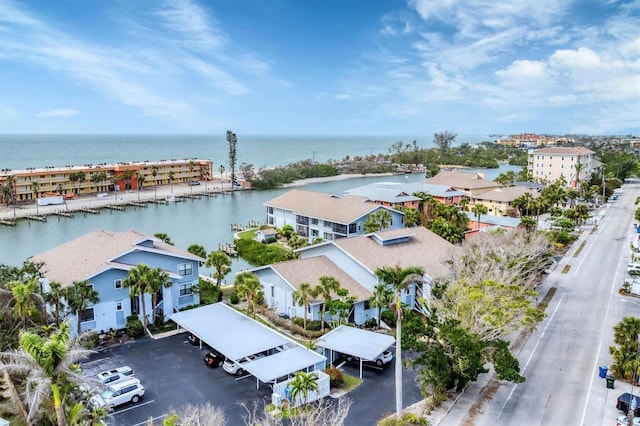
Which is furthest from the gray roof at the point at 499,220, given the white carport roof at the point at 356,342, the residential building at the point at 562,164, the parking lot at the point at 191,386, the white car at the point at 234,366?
the residential building at the point at 562,164

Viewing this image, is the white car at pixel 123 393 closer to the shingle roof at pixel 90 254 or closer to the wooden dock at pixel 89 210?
the shingle roof at pixel 90 254

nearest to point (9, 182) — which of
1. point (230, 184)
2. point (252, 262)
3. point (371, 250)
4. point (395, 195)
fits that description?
point (230, 184)

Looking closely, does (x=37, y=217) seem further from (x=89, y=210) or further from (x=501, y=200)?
(x=501, y=200)

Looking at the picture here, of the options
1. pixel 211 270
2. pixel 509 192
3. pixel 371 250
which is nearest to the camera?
pixel 371 250

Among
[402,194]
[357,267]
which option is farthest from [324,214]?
[357,267]

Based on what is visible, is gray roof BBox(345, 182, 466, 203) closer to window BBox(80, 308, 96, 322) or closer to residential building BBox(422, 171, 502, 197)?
residential building BBox(422, 171, 502, 197)

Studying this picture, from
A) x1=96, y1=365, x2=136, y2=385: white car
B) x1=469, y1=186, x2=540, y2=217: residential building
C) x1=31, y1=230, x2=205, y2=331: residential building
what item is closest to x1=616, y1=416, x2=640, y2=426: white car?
x1=96, y1=365, x2=136, y2=385: white car

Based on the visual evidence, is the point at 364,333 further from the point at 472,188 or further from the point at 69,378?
the point at 472,188
